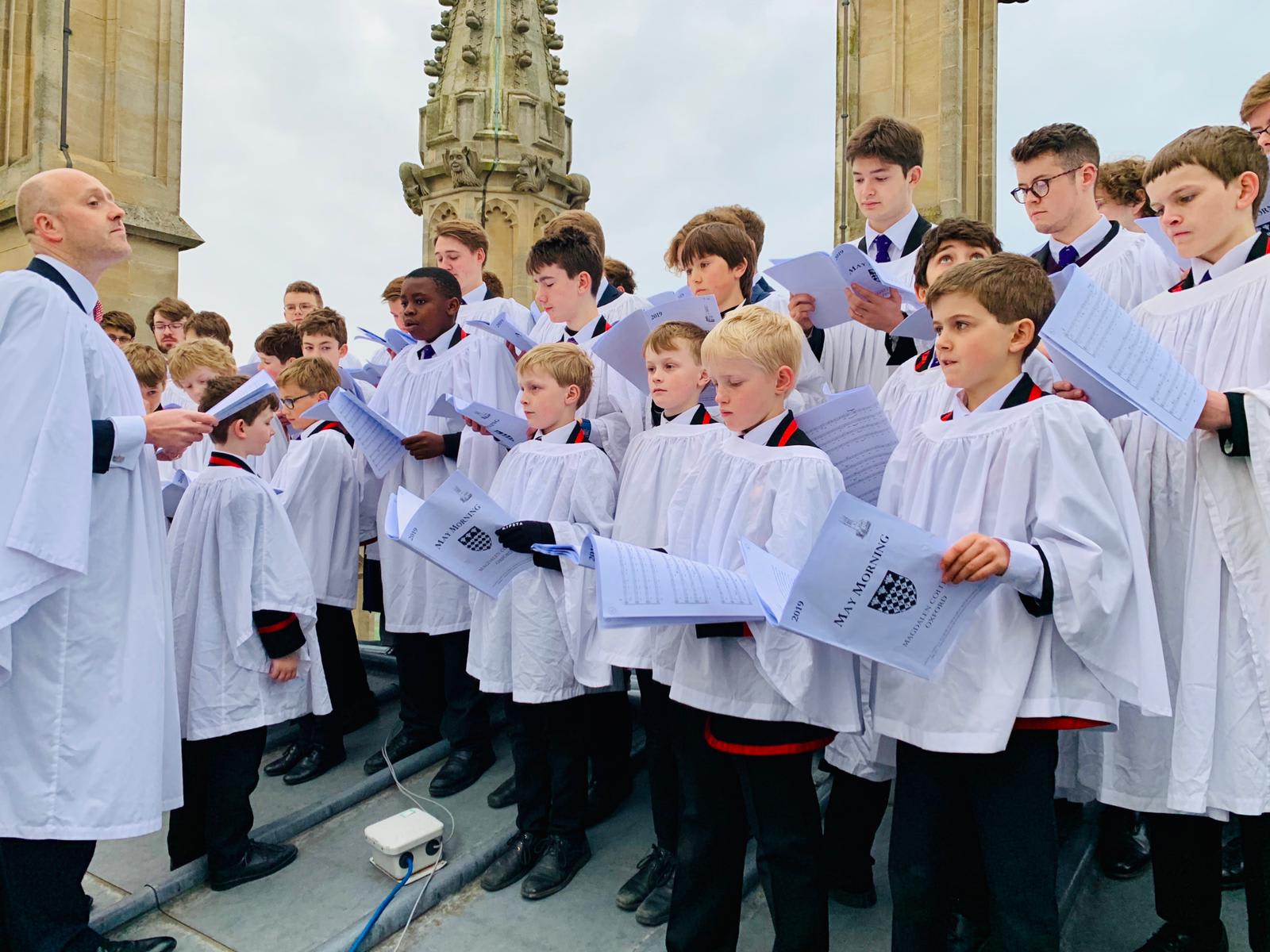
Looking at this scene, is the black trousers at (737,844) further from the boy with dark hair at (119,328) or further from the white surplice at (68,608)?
the boy with dark hair at (119,328)

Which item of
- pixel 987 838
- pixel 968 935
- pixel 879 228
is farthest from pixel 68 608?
pixel 879 228

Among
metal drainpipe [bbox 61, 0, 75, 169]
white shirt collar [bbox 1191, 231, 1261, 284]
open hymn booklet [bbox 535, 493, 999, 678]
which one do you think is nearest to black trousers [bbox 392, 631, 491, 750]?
open hymn booklet [bbox 535, 493, 999, 678]

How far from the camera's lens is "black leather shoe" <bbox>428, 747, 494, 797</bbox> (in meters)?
3.75

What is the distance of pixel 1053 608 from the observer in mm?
1938

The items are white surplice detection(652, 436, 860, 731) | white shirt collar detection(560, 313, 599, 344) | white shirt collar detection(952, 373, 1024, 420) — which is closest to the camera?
white shirt collar detection(952, 373, 1024, 420)

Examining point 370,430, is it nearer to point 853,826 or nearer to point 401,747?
point 401,747

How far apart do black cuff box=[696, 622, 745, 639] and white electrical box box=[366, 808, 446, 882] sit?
148cm

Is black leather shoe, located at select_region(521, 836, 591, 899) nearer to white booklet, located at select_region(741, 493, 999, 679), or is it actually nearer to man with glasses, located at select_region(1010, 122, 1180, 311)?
white booklet, located at select_region(741, 493, 999, 679)

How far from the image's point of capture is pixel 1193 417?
79.0 inches

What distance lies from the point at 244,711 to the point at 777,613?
216 centimetres

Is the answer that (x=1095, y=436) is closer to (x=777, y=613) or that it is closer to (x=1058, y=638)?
(x=1058, y=638)

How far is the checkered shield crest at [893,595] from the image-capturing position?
1857mm

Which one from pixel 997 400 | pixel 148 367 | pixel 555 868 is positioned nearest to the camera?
pixel 997 400

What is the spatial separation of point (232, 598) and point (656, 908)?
1.72m
